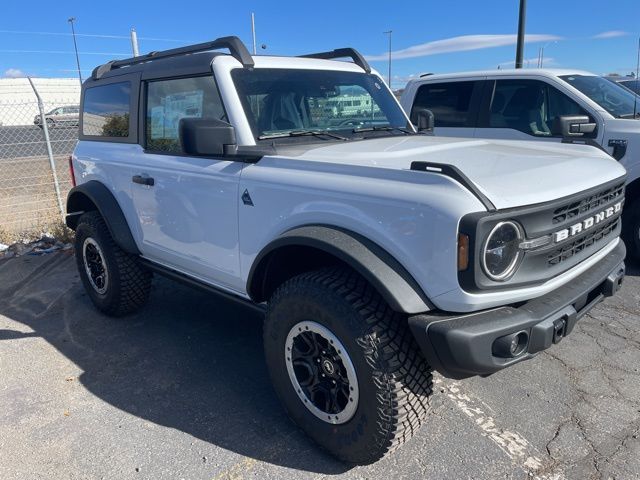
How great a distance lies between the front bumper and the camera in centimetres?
211

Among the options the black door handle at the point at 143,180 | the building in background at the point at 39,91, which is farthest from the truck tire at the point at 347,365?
the building in background at the point at 39,91

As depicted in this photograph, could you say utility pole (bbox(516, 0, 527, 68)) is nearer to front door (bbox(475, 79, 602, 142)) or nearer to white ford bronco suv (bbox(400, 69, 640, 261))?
white ford bronco suv (bbox(400, 69, 640, 261))

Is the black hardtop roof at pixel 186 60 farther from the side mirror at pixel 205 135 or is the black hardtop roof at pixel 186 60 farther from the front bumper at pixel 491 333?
the front bumper at pixel 491 333

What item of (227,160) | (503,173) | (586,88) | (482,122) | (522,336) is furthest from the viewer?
(482,122)

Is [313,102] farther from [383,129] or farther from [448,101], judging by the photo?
[448,101]

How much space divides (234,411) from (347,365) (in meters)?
0.99

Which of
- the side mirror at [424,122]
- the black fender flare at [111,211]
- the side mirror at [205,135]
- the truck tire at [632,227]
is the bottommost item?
the truck tire at [632,227]

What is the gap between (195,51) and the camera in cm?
364

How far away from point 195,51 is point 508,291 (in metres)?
2.62

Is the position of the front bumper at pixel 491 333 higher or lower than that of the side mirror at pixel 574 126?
lower

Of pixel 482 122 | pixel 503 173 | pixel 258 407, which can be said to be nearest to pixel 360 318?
pixel 503 173

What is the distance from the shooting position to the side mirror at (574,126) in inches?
177

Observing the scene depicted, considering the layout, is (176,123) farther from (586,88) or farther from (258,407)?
(586,88)

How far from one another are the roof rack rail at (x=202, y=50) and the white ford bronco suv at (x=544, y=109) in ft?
8.98
